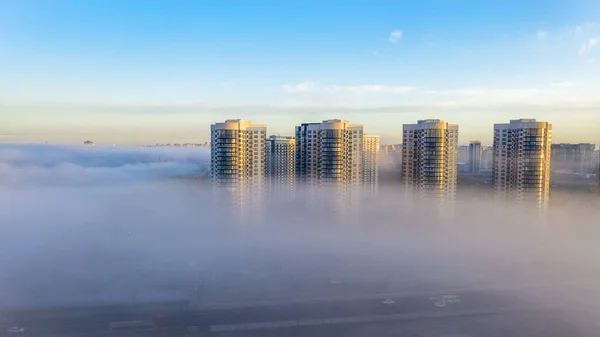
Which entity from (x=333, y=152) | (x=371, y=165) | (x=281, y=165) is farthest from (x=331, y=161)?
(x=371, y=165)

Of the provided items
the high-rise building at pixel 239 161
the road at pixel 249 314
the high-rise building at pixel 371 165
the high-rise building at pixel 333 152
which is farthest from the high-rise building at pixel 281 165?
the road at pixel 249 314

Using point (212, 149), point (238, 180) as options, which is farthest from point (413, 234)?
point (212, 149)

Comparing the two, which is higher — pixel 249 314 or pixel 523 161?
pixel 523 161

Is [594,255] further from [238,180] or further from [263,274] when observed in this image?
[238,180]

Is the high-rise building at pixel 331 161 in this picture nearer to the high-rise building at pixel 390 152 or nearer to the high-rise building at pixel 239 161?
the high-rise building at pixel 239 161

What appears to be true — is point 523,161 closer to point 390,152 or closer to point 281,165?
point 390,152
